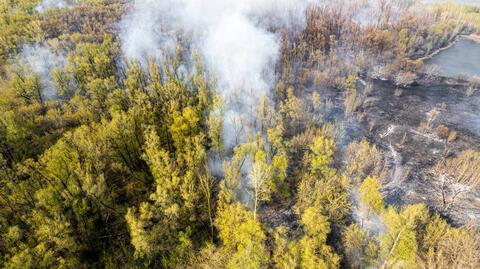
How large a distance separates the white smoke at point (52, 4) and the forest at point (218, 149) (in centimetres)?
175

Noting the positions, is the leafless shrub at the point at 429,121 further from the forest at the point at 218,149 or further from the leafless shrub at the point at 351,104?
the leafless shrub at the point at 351,104

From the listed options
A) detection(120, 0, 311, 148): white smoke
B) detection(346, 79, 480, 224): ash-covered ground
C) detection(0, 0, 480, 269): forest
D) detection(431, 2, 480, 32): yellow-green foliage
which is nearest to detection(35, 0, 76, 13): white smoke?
detection(0, 0, 480, 269): forest

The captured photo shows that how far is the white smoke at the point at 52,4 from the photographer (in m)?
75.1

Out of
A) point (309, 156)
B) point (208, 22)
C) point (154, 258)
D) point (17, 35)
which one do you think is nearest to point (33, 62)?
point (17, 35)

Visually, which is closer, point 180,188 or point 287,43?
point 180,188

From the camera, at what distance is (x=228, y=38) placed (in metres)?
58.2

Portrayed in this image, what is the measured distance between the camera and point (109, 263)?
25531 mm

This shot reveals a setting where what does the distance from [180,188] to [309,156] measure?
60.7 feet

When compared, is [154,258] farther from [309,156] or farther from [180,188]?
[309,156]

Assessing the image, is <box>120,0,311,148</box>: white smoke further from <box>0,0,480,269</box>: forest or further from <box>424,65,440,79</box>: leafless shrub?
<box>424,65,440,79</box>: leafless shrub

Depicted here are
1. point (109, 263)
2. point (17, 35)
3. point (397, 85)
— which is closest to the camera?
point (109, 263)

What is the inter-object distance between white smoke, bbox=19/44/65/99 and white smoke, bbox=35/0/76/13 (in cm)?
2467

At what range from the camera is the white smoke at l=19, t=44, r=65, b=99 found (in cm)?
4847

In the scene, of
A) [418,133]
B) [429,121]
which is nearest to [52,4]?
[418,133]
